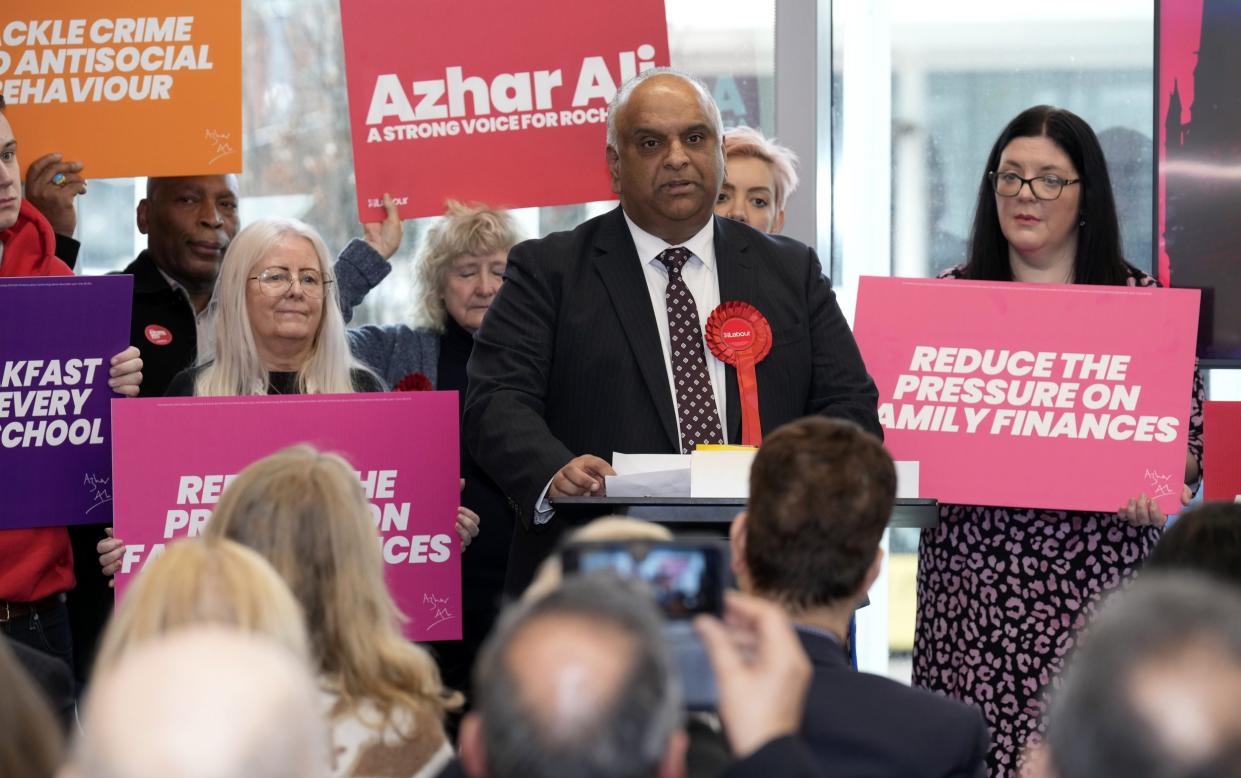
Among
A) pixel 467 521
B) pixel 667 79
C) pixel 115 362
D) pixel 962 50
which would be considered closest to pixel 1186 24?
pixel 962 50

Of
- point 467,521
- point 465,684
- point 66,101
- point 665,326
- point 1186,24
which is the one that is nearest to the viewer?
point 665,326

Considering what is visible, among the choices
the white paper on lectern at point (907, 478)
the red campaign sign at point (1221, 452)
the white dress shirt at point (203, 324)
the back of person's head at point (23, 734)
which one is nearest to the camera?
the back of person's head at point (23, 734)

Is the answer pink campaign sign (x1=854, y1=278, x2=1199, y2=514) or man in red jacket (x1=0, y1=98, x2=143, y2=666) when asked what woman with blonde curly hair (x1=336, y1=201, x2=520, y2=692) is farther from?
pink campaign sign (x1=854, y1=278, x2=1199, y2=514)

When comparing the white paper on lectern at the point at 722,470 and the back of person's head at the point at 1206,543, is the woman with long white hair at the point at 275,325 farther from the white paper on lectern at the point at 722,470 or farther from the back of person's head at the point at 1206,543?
the back of person's head at the point at 1206,543

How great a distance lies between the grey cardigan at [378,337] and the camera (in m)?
4.99

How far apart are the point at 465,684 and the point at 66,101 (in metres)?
2.23

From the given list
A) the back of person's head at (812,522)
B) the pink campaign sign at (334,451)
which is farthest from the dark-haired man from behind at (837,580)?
the pink campaign sign at (334,451)

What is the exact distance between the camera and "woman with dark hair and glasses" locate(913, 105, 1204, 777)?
4141 mm

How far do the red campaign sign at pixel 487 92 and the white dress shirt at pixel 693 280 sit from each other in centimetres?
120

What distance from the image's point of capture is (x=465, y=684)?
4.66m

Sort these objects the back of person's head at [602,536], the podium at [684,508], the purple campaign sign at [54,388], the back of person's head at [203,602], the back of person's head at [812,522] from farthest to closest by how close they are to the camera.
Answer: the purple campaign sign at [54,388], the podium at [684,508], the back of person's head at [812,522], the back of person's head at [203,602], the back of person's head at [602,536]

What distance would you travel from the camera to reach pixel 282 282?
14.1ft

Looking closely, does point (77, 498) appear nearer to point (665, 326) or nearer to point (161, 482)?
point (161, 482)
